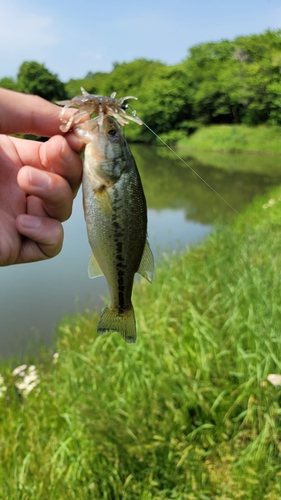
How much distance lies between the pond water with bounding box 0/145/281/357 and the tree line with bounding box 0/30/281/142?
28.5 ft

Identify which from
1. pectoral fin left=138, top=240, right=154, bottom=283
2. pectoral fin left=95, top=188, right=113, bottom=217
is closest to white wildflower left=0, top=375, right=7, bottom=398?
pectoral fin left=138, top=240, right=154, bottom=283

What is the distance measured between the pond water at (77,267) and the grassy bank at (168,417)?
2.13 metres

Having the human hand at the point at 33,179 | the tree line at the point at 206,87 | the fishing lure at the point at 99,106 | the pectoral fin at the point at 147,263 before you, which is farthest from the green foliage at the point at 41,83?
the pectoral fin at the point at 147,263

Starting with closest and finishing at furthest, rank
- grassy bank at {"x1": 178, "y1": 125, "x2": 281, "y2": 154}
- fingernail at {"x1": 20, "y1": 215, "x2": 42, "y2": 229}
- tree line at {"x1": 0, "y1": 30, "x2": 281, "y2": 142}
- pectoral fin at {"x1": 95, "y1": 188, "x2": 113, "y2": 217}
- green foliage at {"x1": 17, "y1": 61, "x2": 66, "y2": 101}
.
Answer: pectoral fin at {"x1": 95, "y1": 188, "x2": 113, "y2": 217} → fingernail at {"x1": 20, "y1": 215, "x2": 42, "y2": 229} → green foliage at {"x1": 17, "y1": 61, "x2": 66, "y2": 101} → tree line at {"x1": 0, "y1": 30, "x2": 281, "y2": 142} → grassy bank at {"x1": 178, "y1": 125, "x2": 281, "y2": 154}

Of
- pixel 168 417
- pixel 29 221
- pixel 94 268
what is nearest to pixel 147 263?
pixel 94 268

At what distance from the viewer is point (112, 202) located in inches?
56.4

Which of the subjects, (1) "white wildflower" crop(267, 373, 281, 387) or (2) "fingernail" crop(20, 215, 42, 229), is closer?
(2) "fingernail" crop(20, 215, 42, 229)

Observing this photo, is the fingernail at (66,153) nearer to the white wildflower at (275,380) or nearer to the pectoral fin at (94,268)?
the pectoral fin at (94,268)

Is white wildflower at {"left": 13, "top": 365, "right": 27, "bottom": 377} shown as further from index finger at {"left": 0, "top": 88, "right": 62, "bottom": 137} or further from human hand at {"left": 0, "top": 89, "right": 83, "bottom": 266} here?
index finger at {"left": 0, "top": 88, "right": 62, "bottom": 137}

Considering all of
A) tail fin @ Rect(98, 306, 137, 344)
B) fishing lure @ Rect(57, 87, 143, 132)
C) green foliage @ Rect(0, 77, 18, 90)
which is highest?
fishing lure @ Rect(57, 87, 143, 132)

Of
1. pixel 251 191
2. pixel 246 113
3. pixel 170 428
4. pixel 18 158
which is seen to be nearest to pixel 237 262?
pixel 170 428

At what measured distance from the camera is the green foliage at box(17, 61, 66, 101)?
15.7 metres

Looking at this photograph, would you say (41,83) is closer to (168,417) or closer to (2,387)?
(2,387)

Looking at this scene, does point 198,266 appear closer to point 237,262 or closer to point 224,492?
point 237,262
